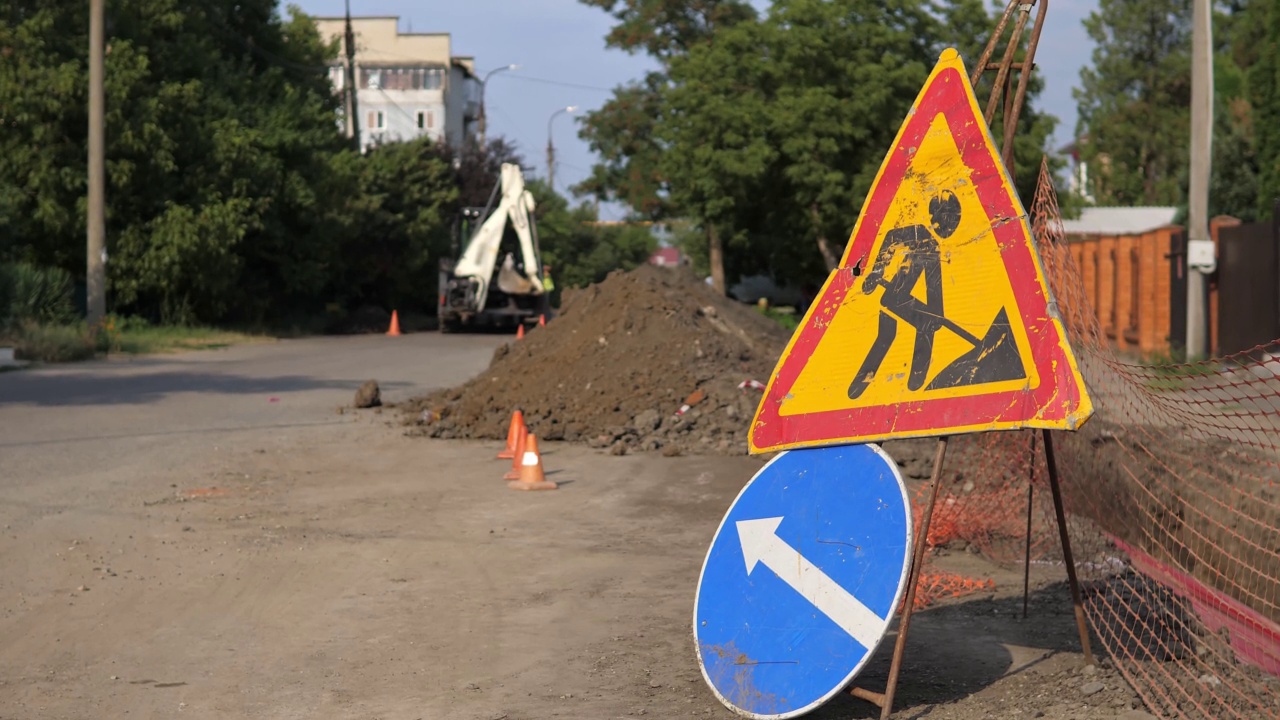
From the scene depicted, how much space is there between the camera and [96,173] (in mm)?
25547

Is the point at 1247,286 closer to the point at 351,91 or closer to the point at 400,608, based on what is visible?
the point at 400,608

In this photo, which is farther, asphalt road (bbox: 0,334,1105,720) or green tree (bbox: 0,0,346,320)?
green tree (bbox: 0,0,346,320)

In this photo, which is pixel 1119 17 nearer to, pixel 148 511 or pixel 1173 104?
pixel 1173 104

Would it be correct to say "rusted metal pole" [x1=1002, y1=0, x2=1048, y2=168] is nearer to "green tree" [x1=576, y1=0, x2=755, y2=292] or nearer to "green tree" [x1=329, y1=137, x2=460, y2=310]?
"green tree" [x1=329, y1=137, x2=460, y2=310]

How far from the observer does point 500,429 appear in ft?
45.4

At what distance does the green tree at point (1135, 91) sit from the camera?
56.3 metres

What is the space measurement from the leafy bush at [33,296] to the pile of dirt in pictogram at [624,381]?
11942mm

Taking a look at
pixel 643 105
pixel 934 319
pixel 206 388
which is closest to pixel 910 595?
pixel 934 319

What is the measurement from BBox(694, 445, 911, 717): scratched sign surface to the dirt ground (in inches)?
14.8

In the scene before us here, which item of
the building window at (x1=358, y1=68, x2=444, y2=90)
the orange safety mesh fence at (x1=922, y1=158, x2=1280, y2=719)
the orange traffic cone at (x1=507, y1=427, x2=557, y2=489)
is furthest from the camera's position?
the building window at (x1=358, y1=68, x2=444, y2=90)

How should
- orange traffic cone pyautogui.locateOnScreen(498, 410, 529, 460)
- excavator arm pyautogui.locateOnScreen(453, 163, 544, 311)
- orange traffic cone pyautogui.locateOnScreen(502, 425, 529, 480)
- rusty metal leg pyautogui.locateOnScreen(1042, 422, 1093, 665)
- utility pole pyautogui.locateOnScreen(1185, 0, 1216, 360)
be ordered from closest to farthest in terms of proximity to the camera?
rusty metal leg pyautogui.locateOnScreen(1042, 422, 1093, 665) → orange traffic cone pyautogui.locateOnScreen(502, 425, 529, 480) → orange traffic cone pyautogui.locateOnScreen(498, 410, 529, 460) → utility pole pyautogui.locateOnScreen(1185, 0, 1216, 360) → excavator arm pyautogui.locateOnScreen(453, 163, 544, 311)

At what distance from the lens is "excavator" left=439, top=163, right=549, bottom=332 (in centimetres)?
3216

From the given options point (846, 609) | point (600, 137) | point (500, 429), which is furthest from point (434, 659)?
point (600, 137)

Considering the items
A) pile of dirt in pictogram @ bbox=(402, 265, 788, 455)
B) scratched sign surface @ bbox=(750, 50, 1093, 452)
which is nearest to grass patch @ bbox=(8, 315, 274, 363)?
pile of dirt in pictogram @ bbox=(402, 265, 788, 455)
